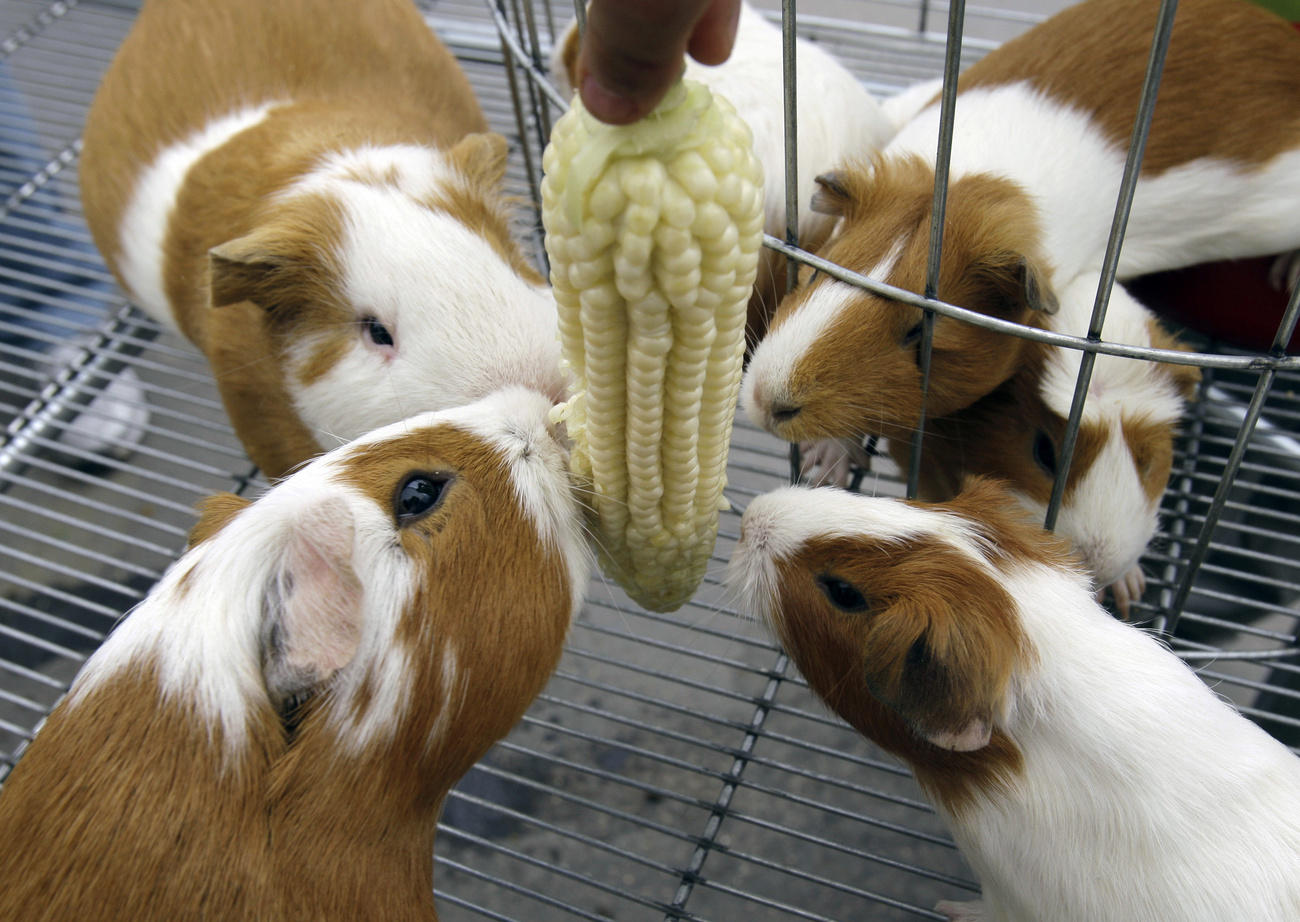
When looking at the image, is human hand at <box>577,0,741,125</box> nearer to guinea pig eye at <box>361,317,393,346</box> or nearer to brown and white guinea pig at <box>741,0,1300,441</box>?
brown and white guinea pig at <box>741,0,1300,441</box>

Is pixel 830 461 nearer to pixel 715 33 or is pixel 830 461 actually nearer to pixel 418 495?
Answer: pixel 418 495

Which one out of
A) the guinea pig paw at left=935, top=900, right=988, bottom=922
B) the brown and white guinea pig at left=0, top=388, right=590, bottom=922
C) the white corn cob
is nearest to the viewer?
the white corn cob

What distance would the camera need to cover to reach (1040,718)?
Answer: 35.7 inches

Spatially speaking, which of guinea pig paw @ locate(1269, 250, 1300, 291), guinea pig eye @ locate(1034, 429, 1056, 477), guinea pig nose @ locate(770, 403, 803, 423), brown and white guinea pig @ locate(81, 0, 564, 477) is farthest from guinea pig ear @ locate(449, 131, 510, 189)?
guinea pig paw @ locate(1269, 250, 1300, 291)

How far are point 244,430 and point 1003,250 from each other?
1.00 metres

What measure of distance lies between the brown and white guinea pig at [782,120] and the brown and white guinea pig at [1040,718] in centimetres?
38

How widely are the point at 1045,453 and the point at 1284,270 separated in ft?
2.01

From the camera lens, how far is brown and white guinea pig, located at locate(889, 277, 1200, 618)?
3.60 ft

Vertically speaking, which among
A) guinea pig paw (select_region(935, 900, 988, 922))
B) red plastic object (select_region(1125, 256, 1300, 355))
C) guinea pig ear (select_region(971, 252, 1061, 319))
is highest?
guinea pig ear (select_region(971, 252, 1061, 319))

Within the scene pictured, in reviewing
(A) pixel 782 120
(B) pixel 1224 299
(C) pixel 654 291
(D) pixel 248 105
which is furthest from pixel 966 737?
(D) pixel 248 105

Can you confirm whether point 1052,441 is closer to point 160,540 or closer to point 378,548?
point 378,548

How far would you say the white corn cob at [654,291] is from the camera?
64cm

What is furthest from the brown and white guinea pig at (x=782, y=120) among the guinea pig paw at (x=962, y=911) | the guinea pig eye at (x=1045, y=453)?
the guinea pig paw at (x=962, y=911)

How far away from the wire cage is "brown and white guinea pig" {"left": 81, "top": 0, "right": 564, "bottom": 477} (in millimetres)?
166
